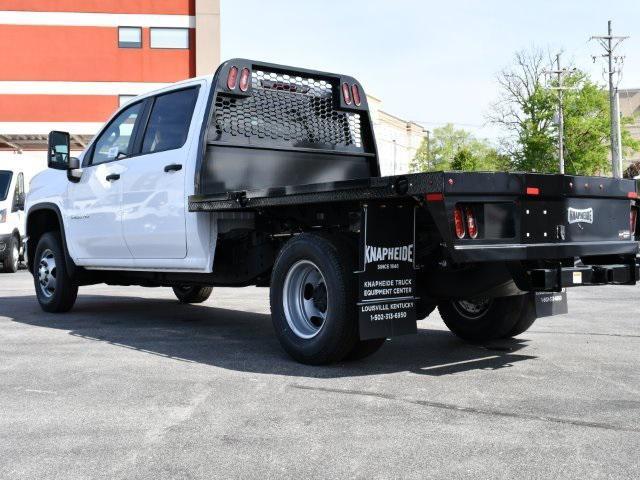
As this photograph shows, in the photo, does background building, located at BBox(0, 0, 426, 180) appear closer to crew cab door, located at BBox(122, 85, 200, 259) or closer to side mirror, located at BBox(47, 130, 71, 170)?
side mirror, located at BBox(47, 130, 71, 170)

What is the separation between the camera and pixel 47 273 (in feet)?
28.8

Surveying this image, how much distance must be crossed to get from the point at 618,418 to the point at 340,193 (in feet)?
7.01

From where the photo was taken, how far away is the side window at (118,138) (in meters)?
7.68

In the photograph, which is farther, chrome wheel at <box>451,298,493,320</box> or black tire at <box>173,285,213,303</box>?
black tire at <box>173,285,213,303</box>

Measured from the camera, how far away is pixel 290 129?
7332mm

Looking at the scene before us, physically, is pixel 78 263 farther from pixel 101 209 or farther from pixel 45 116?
pixel 45 116

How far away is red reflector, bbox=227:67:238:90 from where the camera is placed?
22.4 ft

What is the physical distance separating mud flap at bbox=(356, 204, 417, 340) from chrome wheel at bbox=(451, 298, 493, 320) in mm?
1319

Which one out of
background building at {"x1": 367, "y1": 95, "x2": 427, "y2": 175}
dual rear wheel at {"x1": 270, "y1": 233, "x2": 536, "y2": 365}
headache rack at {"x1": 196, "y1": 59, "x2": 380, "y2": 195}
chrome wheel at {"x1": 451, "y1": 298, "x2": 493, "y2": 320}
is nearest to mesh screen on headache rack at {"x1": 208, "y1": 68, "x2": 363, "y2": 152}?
headache rack at {"x1": 196, "y1": 59, "x2": 380, "y2": 195}

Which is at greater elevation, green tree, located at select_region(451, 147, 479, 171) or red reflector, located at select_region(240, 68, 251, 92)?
green tree, located at select_region(451, 147, 479, 171)

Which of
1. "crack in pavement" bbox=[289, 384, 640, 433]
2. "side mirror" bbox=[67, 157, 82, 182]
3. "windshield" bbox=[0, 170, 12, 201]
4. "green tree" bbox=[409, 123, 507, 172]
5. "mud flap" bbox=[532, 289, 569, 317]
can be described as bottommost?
"crack in pavement" bbox=[289, 384, 640, 433]

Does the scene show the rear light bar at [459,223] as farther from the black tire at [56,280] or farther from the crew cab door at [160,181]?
the black tire at [56,280]

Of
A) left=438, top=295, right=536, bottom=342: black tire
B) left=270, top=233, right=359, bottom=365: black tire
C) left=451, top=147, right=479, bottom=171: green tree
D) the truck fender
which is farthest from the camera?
left=451, top=147, right=479, bottom=171: green tree

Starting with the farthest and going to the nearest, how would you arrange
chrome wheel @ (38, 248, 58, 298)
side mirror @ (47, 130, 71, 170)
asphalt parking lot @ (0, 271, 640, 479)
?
chrome wheel @ (38, 248, 58, 298) → side mirror @ (47, 130, 71, 170) → asphalt parking lot @ (0, 271, 640, 479)
